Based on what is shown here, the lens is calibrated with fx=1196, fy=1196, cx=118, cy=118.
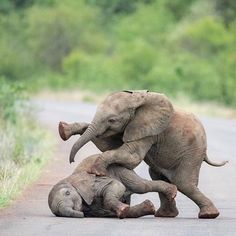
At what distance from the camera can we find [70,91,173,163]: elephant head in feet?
45.8

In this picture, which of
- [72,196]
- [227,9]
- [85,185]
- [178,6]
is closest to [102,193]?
[85,185]

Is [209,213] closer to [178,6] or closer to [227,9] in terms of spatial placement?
[227,9]

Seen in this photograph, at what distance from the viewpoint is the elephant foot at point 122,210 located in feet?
44.5

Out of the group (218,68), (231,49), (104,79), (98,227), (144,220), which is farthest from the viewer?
(104,79)

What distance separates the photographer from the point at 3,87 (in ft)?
95.6

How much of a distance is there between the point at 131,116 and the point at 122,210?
48.7 inches

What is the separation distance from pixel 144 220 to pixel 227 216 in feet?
4.00

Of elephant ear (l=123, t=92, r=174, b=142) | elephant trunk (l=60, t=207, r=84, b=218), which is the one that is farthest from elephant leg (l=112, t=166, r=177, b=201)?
elephant trunk (l=60, t=207, r=84, b=218)

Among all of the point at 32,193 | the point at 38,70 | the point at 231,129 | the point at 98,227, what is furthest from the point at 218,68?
the point at 98,227

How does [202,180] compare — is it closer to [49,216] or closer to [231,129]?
[49,216]

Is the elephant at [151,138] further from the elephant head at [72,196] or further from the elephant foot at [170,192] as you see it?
the elephant head at [72,196]

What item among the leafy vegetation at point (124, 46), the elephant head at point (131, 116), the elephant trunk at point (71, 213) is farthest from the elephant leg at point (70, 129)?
the leafy vegetation at point (124, 46)

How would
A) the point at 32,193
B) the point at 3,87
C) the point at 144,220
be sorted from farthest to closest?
the point at 3,87, the point at 32,193, the point at 144,220

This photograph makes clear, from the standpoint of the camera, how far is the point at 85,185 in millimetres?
13953
